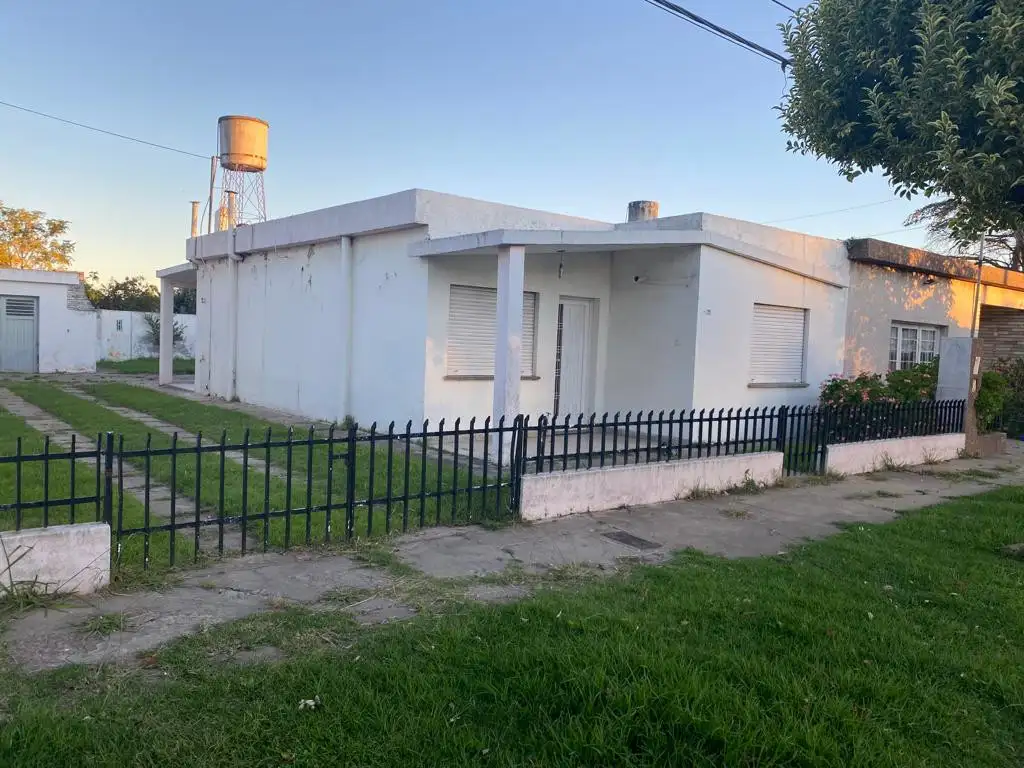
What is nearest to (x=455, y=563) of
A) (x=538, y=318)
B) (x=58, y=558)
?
(x=58, y=558)

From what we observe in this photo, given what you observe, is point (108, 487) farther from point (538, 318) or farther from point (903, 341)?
point (903, 341)

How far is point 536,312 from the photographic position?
12312 mm

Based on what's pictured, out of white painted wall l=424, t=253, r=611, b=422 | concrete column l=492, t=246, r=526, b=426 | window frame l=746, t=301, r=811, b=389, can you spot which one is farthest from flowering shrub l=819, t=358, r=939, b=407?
concrete column l=492, t=246, r=526, b=426

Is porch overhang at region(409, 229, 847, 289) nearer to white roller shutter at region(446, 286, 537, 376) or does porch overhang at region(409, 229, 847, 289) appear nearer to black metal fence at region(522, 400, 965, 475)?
white roller shutter at region(446, 286, 537, 376)

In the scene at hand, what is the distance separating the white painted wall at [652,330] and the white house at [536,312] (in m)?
0.03

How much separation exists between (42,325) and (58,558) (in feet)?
77.7

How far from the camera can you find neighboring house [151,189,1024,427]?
11.0 meters

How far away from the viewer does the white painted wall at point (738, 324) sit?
441 inches

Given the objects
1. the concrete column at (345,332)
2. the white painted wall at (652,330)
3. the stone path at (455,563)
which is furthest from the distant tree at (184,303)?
the stone path at (455,563)

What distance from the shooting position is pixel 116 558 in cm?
494

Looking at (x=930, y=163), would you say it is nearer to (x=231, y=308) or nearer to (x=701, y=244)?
(x=701, y=244)

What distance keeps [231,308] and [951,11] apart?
46.3 feet

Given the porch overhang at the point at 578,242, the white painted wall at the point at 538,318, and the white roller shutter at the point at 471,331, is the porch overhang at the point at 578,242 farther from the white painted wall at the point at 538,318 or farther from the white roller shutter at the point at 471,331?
the white roller shutter at the point at 471,331

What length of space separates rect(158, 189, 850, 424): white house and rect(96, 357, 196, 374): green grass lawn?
12.9m
